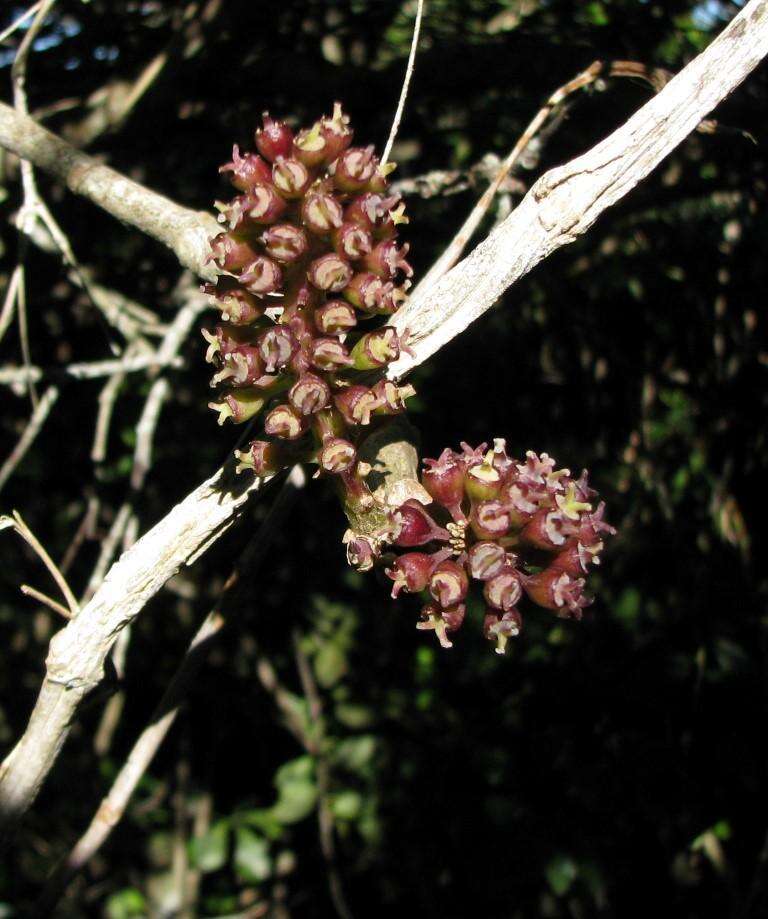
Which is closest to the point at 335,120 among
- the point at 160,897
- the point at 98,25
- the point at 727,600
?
the point at 98,25

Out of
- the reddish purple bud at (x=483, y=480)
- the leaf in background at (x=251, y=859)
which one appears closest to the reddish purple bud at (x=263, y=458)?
the reddish purple bud at (x=483, y=480)

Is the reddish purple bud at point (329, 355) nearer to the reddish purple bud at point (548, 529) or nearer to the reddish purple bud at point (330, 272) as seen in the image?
the reddish purple bud at point (330, 272)

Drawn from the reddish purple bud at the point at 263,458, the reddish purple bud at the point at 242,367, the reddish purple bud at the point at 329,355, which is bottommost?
the reddish purple bud at the point at 263,458

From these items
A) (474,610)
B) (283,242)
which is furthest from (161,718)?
(474,610)

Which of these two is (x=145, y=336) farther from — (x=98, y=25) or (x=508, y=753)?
(x=508, y=753)

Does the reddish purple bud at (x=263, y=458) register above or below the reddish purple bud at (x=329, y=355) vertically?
below

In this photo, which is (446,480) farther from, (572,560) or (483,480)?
(572,560)

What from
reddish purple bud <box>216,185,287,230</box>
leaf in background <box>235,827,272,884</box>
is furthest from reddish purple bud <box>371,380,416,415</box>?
leaf in background <box>235,827,272,884</box>
